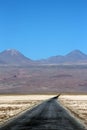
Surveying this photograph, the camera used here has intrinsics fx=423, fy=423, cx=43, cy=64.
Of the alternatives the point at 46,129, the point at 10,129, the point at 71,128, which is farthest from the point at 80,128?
the point at 10,129

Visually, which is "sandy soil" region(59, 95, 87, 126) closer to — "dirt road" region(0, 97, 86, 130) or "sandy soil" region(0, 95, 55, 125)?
"dirt road" region(0, 97, 86, 130)

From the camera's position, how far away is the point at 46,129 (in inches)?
1268

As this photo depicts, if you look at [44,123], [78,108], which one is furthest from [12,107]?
[44,123]

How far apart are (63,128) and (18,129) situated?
375 centimetres

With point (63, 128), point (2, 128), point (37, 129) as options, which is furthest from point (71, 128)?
point (2, 128)

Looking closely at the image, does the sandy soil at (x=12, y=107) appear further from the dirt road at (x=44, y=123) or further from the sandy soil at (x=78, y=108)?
the sandy soil at (x=78, y=108)

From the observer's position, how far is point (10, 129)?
32.4 metres

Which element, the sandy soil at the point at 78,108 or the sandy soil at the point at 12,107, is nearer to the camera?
the sandy soil at the point at 78,108

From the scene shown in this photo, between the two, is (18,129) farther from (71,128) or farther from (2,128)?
(71,128)

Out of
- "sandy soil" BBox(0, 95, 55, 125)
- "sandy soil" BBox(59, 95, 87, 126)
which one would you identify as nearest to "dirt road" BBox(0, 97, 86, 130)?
"sandy soil" BBox(59, 95, 87, 126)

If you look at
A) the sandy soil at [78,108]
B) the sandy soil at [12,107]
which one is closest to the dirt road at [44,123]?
the sandy soil at [78,108]

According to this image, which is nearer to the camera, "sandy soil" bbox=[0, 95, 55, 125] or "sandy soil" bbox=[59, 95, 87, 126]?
"sandy soil" bbox=[59, 95, 87, 126]

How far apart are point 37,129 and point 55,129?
139 cm

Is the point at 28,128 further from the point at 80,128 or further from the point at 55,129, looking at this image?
the point at 80,128
